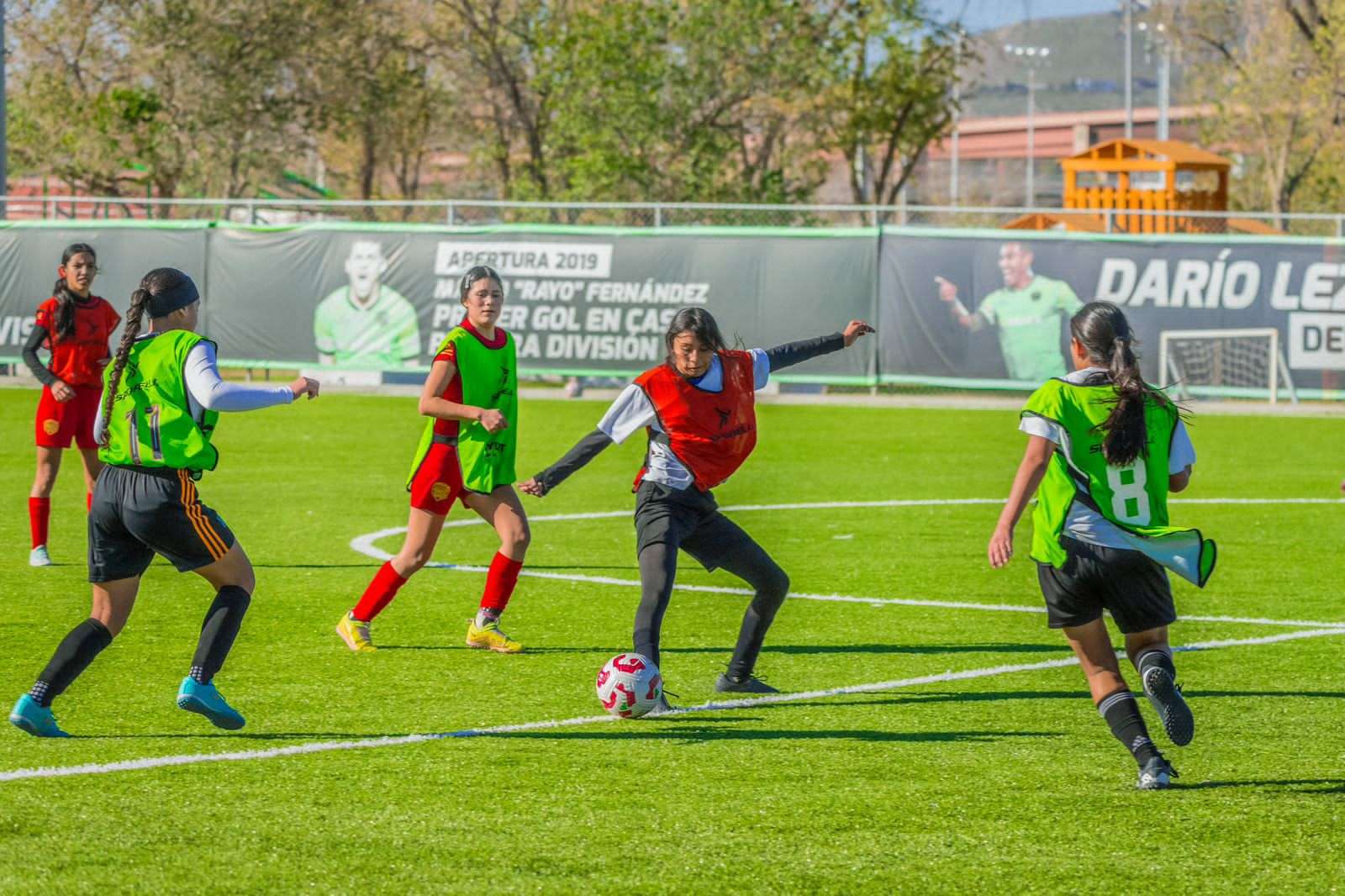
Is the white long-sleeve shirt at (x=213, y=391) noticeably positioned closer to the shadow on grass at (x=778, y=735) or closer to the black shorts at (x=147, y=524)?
the black shorts at (x=147, y=524)

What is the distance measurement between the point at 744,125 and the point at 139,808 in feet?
121

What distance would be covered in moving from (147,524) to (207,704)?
2.30 feet

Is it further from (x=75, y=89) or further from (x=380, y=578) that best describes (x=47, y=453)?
(x=75, y=89)

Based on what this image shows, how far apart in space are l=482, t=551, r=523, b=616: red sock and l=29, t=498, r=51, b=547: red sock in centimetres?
413

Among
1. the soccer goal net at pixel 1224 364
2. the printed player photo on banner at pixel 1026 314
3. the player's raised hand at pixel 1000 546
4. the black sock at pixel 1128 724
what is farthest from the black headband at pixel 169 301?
the soccer goal net at pixel 1224 364

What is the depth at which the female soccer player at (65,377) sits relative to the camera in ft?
39.1

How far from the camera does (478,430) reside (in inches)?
357

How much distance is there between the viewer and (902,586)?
37.2 ft

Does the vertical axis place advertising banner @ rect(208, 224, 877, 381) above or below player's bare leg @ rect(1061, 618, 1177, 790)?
above

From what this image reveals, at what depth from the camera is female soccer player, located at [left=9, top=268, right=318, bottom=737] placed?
22.6 ft

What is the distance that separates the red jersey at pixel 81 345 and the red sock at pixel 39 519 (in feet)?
2.55

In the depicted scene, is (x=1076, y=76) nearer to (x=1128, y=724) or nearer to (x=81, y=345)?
(x=81, y=345)

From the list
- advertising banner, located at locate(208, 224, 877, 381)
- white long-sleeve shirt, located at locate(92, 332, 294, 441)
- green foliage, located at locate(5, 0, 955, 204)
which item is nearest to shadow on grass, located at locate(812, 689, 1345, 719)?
white long-sleeve shirt, located at locate(92, 332, 294, 441)

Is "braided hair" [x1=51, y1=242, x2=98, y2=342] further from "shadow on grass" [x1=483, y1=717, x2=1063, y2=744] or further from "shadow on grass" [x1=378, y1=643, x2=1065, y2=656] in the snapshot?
"shadow on grass" [x1=483, y1=717, x2=1063, y2=744]
